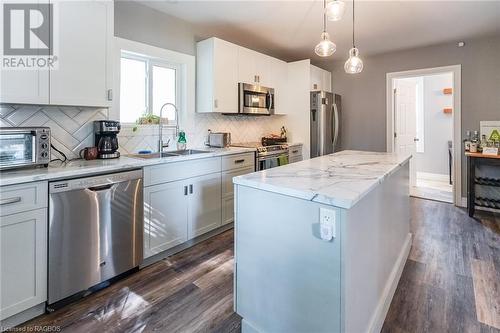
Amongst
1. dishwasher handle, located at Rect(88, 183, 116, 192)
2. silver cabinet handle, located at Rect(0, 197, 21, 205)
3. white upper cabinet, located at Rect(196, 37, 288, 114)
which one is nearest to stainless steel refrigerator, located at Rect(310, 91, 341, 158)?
white upper cabinet, located at Rect(196, 37, 288, 114)

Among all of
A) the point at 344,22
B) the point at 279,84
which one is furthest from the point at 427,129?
the point at 344,22

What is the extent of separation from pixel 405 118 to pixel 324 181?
475 centimetres

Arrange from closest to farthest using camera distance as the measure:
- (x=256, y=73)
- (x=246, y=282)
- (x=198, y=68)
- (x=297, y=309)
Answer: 1. (x=297, y=309)
2. (x=246, y=282)
3. (x=198, y=68)
4. (x=256, y=73)

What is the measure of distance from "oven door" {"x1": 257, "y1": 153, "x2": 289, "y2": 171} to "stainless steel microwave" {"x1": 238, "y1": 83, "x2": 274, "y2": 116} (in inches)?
26.7

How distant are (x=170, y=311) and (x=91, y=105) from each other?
5.58 feet

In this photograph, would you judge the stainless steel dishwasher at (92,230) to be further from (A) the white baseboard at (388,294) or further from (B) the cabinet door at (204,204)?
(A) the white baseboard at (388,294)

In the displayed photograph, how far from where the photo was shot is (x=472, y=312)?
72.1 inches

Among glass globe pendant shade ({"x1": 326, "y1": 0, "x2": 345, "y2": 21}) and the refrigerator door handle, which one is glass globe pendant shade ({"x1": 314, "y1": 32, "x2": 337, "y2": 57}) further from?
the refrigerator door handle

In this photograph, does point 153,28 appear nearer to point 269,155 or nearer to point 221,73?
point 221,73

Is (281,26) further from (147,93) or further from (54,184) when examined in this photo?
(54,184)

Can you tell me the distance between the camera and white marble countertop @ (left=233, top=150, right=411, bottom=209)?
4.03ft

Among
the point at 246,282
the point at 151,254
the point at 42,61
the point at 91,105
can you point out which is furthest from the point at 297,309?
the point at 42,61

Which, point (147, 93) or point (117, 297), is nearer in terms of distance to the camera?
point (117, 297)

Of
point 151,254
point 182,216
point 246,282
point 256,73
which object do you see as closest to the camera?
point 246,282
